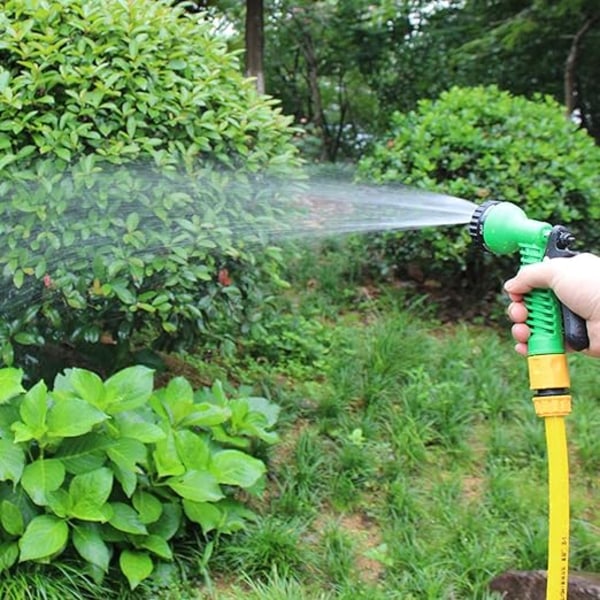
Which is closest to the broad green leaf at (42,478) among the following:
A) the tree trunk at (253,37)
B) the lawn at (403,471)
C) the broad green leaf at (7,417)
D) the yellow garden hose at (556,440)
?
the broad green leaf at (7,417)

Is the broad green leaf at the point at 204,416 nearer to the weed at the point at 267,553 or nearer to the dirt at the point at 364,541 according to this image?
the weed at the point at 267,553

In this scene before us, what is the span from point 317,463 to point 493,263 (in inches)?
82.1

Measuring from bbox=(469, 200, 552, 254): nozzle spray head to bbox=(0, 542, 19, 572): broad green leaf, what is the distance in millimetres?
1579

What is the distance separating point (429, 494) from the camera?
9.82 ft

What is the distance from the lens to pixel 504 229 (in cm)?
166

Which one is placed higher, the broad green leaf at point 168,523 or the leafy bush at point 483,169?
the leafy bush at point 483,169

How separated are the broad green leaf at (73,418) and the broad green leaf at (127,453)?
99mm

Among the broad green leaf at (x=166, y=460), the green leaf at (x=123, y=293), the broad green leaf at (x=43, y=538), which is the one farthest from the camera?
the green leaf at (x=123, y=293)

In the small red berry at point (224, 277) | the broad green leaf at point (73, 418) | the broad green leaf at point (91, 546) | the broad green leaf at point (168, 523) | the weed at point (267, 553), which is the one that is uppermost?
the small red berry at point (224, 277)

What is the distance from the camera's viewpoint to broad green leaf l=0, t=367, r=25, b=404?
2.32m

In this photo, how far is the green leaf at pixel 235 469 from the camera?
2.54 m

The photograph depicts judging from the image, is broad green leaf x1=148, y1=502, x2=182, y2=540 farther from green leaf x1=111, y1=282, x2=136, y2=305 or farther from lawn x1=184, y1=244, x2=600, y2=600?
green leaf x1=111, y1=282, x2=136, y2=305

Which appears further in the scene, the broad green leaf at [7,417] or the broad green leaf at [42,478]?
the broad green leaf at [7,417]

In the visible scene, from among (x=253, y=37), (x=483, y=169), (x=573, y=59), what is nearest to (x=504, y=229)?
(x=483, y=169)
